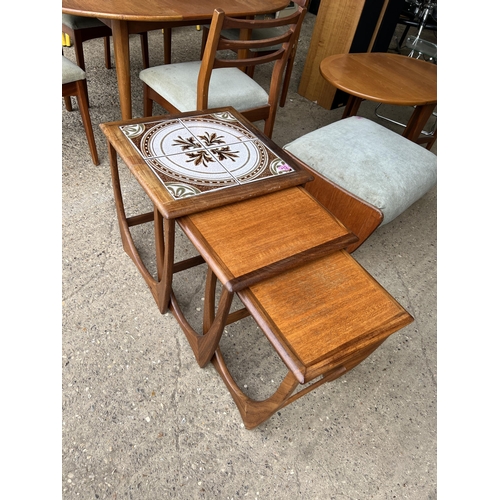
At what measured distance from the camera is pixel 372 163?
61.4 inches

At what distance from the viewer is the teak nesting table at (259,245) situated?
2.83ft

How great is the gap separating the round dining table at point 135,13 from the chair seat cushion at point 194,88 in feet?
0.51

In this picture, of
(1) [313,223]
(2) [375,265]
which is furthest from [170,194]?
(2) [375,265]

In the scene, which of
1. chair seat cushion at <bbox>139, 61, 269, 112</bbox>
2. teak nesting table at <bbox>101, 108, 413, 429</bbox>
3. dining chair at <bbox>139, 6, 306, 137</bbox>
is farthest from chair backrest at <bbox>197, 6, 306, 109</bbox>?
teak nesting table at <bbox>101, 108, 413, 429</bbox>

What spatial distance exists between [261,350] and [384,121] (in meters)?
2.28

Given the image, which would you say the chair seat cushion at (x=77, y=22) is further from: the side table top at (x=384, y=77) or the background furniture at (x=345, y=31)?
the background furniture at (x=345, y=31)

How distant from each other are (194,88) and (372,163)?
2.77 feet

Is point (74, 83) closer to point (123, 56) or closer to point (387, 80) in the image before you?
point (123, 56)

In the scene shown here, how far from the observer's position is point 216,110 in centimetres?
140

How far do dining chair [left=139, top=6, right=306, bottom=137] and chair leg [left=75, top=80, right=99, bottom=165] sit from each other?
0.93 ft

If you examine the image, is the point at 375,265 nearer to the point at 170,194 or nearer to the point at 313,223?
the point at 313,223

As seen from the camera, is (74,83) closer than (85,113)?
Yes

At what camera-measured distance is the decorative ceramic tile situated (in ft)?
3.55

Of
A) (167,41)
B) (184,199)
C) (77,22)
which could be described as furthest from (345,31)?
(184,199)
